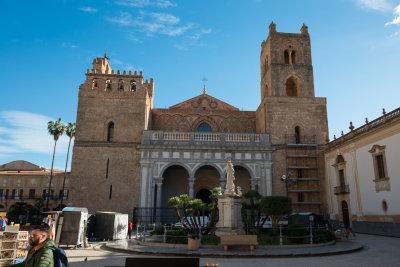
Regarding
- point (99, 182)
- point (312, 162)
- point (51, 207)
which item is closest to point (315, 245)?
point (312, 162)

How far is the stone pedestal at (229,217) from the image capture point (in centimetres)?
1294

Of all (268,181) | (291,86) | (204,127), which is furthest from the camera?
(204,127)

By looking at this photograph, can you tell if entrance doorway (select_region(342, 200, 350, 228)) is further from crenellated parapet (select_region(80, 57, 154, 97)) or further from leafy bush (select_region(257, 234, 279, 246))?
crenellated parapet (select_region(80, 57, 154, 97))

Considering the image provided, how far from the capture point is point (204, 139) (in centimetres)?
2389

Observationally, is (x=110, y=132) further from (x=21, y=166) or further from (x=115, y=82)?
(x=21, y=166)

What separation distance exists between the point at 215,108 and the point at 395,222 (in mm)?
17294

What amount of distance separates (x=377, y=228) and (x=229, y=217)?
10923 mm

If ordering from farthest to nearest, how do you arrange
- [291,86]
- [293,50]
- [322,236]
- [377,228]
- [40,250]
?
[291,86] < [293,50] < [377,228] < [322,236] < [40,250]

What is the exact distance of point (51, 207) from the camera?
1742 inches

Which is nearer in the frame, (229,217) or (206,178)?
(229,217)

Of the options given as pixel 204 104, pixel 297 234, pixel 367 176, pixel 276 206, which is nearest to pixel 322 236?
pixel 297 234

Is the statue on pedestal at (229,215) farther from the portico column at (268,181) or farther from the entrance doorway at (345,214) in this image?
the entrance doorway at (345,214)

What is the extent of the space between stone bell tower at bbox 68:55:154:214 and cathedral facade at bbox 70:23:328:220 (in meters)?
0.07

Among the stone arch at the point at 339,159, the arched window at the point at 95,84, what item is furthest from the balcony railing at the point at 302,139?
the arched window at the point at 95,84
